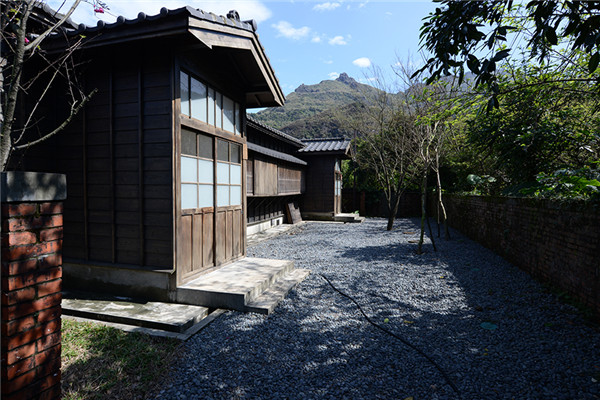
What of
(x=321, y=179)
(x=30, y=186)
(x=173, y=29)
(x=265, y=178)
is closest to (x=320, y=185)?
(x=321, y=179)

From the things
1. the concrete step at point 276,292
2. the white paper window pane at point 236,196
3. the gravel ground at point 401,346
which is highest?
the white paper window pane at point 236,196

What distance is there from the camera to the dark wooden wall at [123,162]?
14.5 feet

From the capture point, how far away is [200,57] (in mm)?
5020

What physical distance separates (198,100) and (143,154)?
127 centimetres

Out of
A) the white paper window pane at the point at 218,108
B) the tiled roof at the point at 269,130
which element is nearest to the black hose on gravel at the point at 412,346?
the white paper window pane at the point at 218,108

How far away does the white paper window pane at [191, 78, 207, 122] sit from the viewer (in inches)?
193

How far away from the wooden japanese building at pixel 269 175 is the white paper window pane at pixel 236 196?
3638 mm

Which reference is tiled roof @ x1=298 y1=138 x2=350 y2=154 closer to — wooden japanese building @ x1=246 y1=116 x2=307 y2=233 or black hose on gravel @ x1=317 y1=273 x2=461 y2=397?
wooden japanese building @ x1=246 y1=116 x2=307 y2=233

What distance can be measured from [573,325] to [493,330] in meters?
0.97

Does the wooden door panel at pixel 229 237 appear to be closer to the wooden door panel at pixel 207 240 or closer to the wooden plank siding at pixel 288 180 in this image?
the wooden door panel at pixel 207 240

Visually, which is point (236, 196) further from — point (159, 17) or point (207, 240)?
point (159, 17)

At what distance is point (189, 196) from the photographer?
4773mm

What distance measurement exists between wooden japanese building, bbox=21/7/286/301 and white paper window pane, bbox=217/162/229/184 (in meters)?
0.32

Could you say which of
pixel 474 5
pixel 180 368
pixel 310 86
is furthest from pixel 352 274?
pixel 310 86
